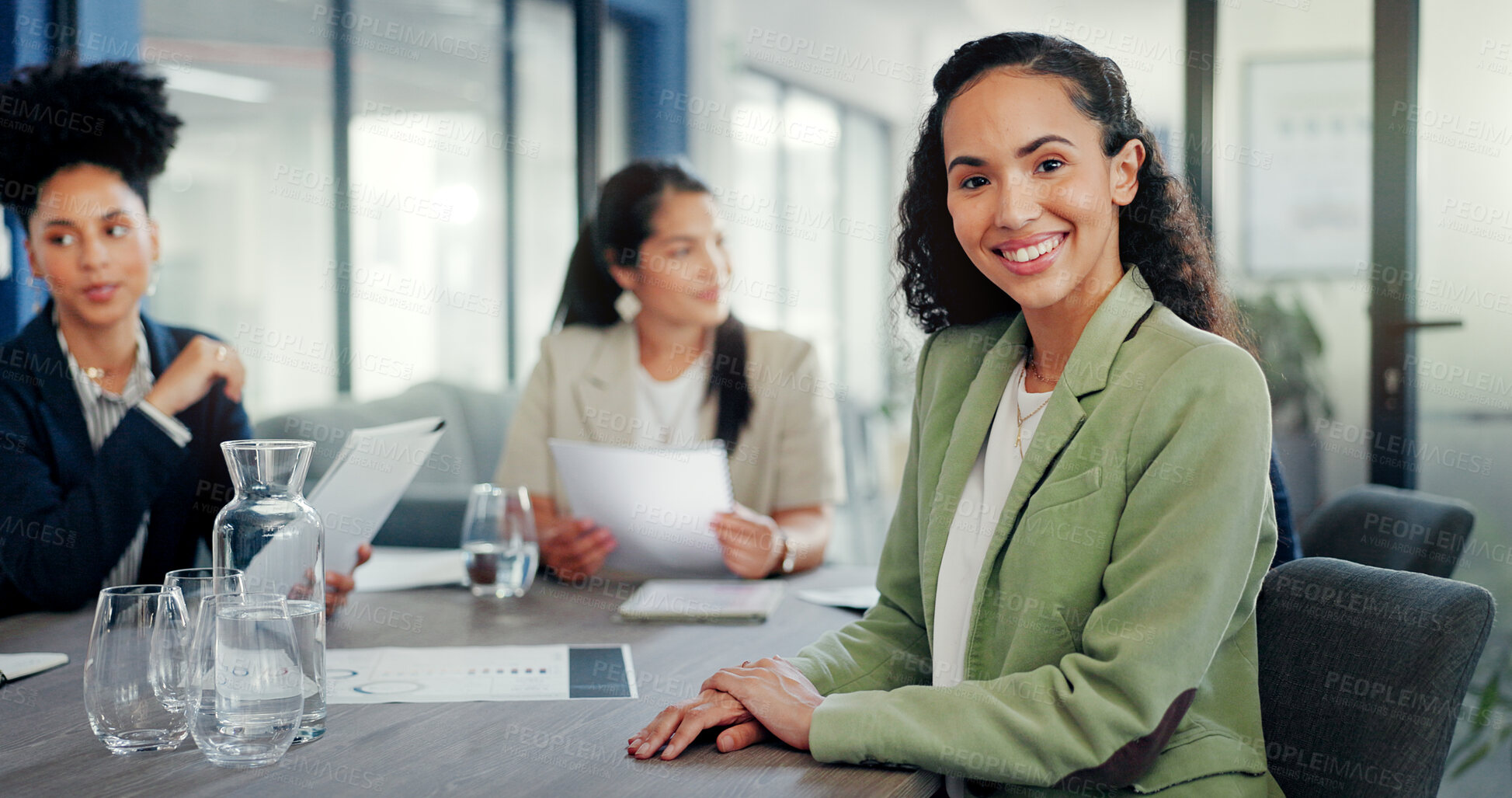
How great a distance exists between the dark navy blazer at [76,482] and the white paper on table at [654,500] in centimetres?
56

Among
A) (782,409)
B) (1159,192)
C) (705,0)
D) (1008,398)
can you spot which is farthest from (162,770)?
(705,0)

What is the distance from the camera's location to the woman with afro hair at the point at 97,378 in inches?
61.4

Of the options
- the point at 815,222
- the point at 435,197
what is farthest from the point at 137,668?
the point at 815,222

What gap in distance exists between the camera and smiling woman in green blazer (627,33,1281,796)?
0.95m

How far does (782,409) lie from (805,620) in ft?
2.46

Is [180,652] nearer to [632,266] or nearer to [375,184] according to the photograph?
[632,266]

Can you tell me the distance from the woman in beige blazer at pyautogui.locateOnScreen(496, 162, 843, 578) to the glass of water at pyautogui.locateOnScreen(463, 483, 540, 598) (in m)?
0.37

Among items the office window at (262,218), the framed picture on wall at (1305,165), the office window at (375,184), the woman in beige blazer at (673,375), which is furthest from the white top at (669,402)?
the office window at (262,218)

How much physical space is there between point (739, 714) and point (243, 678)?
0.44 metres

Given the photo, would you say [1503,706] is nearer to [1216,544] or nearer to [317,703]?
[1216,544]

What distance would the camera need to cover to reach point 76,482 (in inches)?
64.8

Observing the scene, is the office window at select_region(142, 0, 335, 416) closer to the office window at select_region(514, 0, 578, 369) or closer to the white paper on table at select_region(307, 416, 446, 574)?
the office window at select_region(514, 0, 578, 369)

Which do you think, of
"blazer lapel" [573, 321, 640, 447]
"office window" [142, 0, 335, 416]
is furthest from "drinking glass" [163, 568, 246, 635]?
"office window" [142, 0, 335, 416]

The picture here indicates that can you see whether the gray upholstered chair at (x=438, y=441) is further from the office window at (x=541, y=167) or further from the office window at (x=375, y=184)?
the office window at (x=541, y=167)
